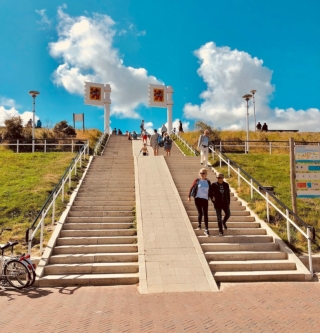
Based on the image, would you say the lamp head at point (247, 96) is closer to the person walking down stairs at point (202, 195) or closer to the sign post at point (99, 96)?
the sign post at point (99, 96)

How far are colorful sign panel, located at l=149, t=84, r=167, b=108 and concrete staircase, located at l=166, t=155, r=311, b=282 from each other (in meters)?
23.2

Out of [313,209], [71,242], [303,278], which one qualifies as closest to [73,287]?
[71,242]

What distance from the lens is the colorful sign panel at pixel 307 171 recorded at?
30.2 feet

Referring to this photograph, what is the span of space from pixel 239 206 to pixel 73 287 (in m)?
6.11

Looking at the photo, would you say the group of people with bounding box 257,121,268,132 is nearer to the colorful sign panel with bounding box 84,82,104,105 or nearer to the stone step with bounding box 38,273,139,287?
the colorful sign panel with bounding box 84,82,104,105

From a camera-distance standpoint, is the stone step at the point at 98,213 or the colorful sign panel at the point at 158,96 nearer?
Answer: the stone step at the point at 98,213

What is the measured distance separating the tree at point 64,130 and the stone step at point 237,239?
23523 mm

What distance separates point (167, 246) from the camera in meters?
7.91

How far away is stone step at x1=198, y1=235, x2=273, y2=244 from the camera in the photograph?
8.43m

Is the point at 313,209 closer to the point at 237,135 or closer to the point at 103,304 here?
the point at 103,304

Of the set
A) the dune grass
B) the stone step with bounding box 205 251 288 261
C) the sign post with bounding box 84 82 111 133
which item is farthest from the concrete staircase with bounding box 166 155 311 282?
the sign post with bounding box 84 82 111 133

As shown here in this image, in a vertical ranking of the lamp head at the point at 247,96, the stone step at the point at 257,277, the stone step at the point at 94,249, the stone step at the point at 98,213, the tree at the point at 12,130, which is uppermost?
the lamp head at the point at 247,96

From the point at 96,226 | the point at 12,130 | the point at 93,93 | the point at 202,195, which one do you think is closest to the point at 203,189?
the point at 202,195

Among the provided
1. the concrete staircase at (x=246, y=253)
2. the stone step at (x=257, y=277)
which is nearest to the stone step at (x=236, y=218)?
the concrete staircase at (x=246, y=253)
